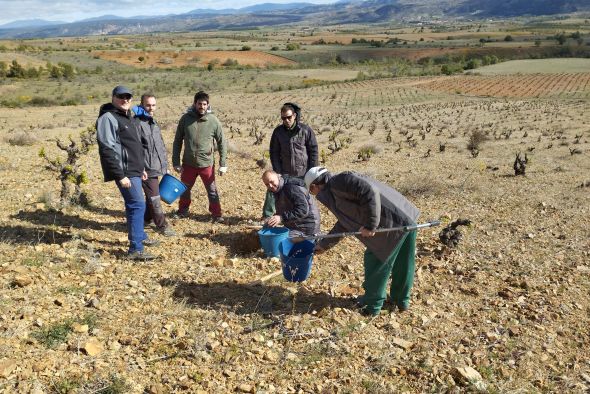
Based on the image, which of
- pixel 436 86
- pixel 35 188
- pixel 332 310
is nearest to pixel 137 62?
pixel 436 86

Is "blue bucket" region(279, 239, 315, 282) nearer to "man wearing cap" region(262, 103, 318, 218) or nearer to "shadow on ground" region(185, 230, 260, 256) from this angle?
"shadow on ground" region(185, 230, 260, 256)

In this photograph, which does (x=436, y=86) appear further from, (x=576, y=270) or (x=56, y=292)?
(x=56, y=292)

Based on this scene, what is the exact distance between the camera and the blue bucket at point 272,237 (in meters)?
5.08

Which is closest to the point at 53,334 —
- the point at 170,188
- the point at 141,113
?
the point at 141,113

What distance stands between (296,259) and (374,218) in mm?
1117

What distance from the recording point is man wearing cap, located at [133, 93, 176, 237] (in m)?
5.34

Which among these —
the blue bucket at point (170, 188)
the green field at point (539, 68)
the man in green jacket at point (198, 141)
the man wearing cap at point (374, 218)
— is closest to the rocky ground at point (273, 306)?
the man wearing cap at point (374, 218)

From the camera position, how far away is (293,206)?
465 centimetres

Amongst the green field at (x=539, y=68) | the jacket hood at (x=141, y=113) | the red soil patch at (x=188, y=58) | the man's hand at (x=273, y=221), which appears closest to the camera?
the man's hand at (x=273, y=221)

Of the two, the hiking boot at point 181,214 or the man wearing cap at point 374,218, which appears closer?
the man wearing cap at point 374,218

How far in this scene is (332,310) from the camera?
422cm

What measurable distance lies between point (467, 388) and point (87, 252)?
3.80m

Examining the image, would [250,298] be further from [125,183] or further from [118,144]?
[118,144]

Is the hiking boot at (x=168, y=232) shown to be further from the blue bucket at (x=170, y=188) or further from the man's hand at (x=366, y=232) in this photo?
the man's hand at (x=366, y=232)
